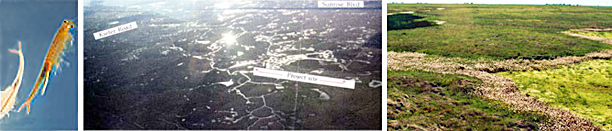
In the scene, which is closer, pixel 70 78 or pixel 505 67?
pixel 70 78

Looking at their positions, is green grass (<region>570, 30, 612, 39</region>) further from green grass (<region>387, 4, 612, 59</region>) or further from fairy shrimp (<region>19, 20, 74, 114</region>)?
fairy shrimp (<region>19, 20, 74, 114</region>)

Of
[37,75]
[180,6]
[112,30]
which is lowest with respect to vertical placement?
[37,75]

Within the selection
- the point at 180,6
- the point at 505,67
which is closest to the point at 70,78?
the point at 180,6

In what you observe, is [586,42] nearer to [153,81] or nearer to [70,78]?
[153,81]

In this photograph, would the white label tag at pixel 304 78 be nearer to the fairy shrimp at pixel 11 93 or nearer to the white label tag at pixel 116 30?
the white label tag at pixel 116 30

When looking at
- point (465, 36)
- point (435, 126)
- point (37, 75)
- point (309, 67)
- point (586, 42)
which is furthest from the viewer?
point (465, 36)

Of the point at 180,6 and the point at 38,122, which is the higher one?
the point at 180,6

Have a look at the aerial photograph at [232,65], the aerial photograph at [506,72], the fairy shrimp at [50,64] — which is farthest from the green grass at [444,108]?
the fairy shrimp at [50,64]
